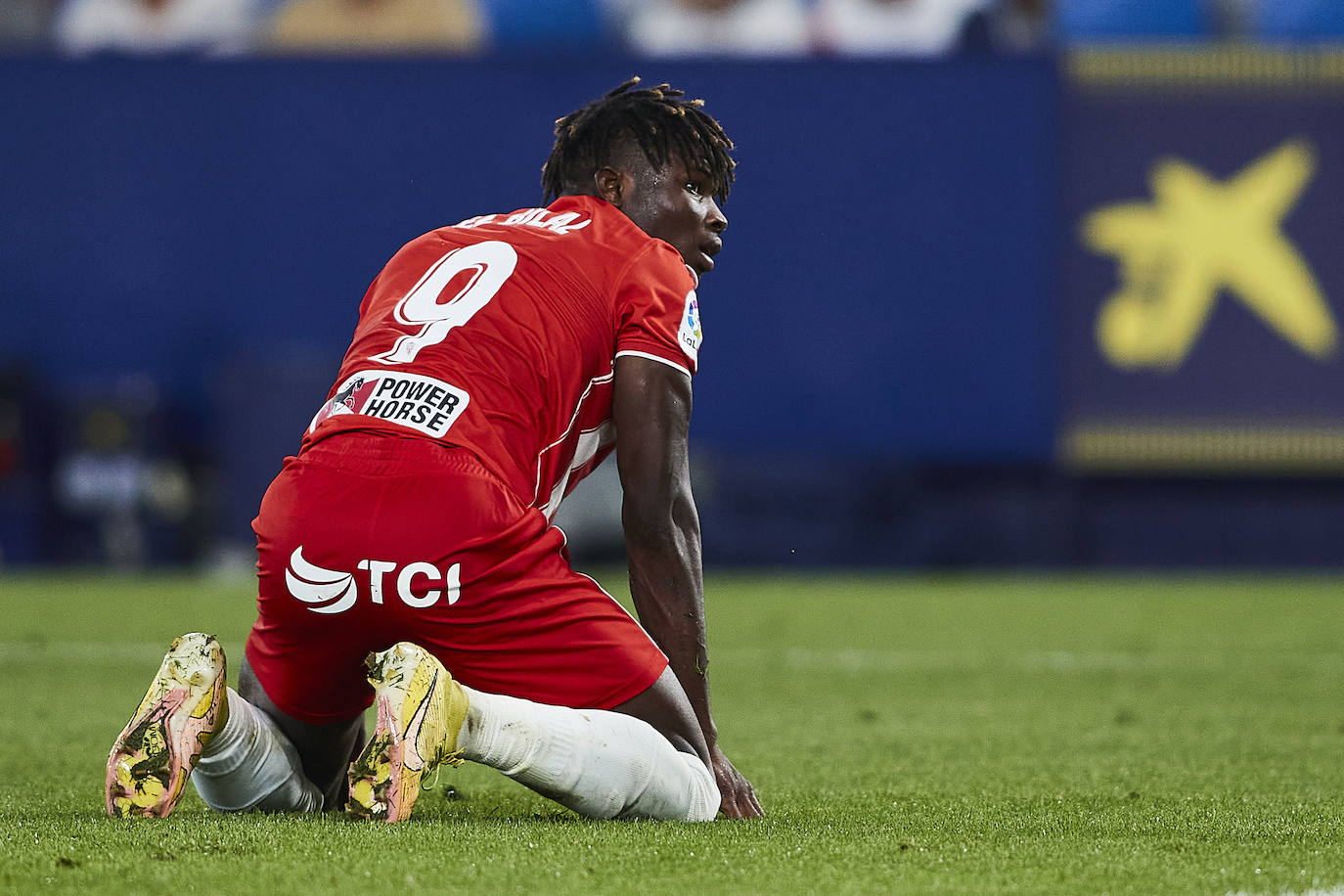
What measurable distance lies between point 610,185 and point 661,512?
27.4 inches

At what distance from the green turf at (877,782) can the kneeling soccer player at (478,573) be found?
4.1 inches

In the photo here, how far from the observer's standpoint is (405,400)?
9.51ft

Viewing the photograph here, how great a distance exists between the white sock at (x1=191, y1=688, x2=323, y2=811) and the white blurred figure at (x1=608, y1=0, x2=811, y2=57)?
972cm

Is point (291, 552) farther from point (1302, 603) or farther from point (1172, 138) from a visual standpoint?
point (1172, 138)

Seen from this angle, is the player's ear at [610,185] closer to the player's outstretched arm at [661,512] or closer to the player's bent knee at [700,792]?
the player's outstretched arm at [661,512]

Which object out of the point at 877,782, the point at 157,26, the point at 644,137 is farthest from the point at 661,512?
the point at 157,26

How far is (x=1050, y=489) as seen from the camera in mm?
12031

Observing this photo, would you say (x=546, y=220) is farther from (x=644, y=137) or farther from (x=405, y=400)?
(x=405, y=400)

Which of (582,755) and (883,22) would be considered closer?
(582,755)

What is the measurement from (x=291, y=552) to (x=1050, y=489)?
9.73m

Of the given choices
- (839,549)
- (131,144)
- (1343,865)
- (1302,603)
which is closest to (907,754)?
(1343,865)

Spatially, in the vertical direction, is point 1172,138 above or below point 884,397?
above

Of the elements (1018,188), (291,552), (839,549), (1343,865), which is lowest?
(839,549)

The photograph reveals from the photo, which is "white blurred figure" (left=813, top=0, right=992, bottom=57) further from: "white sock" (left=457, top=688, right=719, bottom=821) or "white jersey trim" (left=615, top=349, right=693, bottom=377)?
"white sock" (left=457, top=688, right=719, bottom=821)
